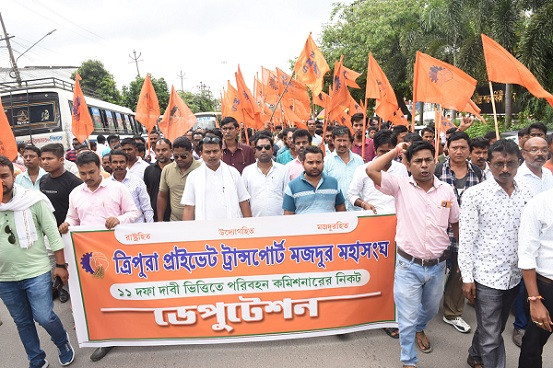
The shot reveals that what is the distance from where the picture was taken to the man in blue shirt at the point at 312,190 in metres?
3.50

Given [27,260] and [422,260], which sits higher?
[27,260]

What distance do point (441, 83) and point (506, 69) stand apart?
0.69 meters

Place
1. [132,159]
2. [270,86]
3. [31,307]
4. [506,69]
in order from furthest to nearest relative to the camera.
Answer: [270,86] < [132,159] < [506,69] < [31,307]

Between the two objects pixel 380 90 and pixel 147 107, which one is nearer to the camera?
pixel 380 90

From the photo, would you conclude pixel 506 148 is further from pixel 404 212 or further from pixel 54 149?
pixel 54 149

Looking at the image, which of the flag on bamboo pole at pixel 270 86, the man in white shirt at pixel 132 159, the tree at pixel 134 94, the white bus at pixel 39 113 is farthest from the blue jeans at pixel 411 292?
the tree at pixel 134 94

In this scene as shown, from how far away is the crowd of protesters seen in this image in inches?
100.0

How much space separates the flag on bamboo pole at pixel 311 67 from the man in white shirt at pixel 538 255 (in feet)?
16.3

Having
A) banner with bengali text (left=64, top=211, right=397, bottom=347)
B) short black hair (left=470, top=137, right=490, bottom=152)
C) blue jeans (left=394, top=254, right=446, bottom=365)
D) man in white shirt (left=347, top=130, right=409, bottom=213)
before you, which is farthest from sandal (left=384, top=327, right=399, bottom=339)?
short black hair (left=470, top=137, right=490, bottom=152)

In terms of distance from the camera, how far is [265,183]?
161 inches

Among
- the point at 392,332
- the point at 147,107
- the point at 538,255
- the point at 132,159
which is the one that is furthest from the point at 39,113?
the point at 538,255

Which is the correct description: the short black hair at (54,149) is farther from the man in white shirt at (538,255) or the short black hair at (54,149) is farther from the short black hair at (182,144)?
the man in white shirt at (538,255)

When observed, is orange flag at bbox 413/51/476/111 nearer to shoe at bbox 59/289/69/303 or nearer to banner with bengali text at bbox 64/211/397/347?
banner with bengali text at bbox 64/211/397/347

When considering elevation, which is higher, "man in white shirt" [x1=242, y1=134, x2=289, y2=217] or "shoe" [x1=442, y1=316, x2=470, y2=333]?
"man in white shirt" [x1=242, y1=134, x2=289, y2=217]
